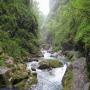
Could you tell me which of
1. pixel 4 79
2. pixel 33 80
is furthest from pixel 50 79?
pixel 4 79

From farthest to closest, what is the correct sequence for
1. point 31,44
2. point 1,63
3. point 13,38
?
1. point 31,44
2. point 13,38
3. point 1,63

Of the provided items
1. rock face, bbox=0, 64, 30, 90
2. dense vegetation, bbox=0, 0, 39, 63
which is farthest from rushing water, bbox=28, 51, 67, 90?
dense vegetation, bbox=0, 0, 39, 63

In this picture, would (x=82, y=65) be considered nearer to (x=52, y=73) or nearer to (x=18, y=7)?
(x=52, y=73)

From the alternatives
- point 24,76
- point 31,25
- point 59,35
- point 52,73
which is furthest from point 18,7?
point 24,76

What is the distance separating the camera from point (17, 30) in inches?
1352

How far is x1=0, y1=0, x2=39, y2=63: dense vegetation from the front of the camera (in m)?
29.5

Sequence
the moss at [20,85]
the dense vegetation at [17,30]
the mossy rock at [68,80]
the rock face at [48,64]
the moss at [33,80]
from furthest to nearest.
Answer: the dense vegetation at [17,30]
the rock face at [48,64]
the moss at [33,80]
the moss at [20,85]
the mossy rock at [68,80]

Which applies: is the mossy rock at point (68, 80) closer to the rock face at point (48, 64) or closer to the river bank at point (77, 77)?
the river bank at point (77, 77)

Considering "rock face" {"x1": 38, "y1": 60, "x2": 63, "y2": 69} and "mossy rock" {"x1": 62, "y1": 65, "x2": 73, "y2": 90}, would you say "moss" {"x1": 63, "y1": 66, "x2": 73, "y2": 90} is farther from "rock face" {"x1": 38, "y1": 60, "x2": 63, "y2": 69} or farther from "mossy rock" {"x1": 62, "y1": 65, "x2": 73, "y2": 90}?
"rock face" {"x1": 38, "y1": 60, "x2": 63, "y2": 69}

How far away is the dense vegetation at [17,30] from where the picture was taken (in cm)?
2948

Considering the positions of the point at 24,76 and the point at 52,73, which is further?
the point at 52,73

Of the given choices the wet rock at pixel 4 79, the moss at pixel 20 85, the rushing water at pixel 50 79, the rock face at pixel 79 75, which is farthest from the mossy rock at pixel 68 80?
the wet rock at pixel 4 79

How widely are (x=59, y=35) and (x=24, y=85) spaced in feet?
105

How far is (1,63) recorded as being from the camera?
2056cm
